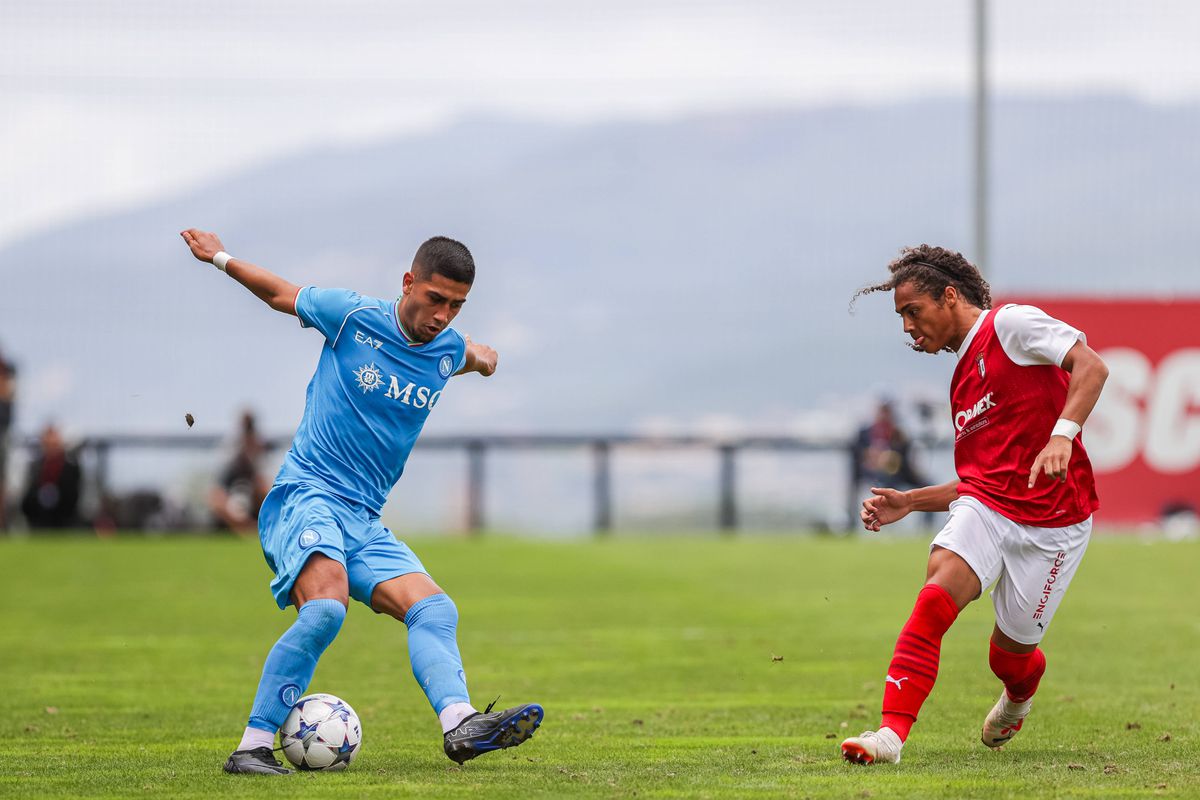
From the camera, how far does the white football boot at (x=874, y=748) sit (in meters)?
6.41

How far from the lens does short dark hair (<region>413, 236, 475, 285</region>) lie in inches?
267

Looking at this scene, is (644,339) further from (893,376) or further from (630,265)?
(893,376)

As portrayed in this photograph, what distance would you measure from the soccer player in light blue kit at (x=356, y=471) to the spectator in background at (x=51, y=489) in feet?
64.7

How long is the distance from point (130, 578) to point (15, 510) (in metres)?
8.70

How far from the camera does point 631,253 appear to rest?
52.3m

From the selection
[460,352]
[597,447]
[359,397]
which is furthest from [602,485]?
[359,397]

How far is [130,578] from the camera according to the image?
18.5 m

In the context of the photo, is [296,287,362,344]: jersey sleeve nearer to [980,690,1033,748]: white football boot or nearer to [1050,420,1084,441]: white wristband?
[1050,420,1084,441]: white wristband

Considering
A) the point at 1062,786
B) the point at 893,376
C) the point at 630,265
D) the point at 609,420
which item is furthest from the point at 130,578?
the point at 630,265

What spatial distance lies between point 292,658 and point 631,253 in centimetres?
4607

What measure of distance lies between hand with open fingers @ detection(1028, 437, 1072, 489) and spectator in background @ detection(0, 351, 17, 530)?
19.8 metres

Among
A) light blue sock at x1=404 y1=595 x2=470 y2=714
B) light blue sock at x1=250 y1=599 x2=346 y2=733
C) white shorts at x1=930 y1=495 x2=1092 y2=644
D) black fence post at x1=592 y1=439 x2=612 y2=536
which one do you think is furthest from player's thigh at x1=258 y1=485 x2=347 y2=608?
black fence post at x1=592 y1=439 x2=612 y2=536

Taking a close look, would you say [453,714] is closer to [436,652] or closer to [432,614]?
[436,652]

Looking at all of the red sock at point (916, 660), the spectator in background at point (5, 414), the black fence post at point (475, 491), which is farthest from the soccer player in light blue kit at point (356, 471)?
Answer: the black fence post at point (475, 491)
